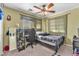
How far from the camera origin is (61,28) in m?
1.92

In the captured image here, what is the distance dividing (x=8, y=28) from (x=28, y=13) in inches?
15.4

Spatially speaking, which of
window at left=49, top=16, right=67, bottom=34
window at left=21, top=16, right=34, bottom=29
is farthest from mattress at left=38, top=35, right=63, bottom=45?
window at left=21, top=16, right=34, bottom=29

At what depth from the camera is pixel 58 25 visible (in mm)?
1928

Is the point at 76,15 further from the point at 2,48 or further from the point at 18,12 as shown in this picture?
the point at 2,48

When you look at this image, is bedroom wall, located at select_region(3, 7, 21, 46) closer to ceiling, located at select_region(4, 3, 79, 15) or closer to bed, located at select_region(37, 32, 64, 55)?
ceiling, located at select_region(4, 3, 79, 15)

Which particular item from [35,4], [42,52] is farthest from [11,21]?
[42,52]

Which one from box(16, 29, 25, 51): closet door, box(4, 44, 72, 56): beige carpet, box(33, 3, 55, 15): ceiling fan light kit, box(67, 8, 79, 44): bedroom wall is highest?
box(33, 3, 55, 15): ceiling fan light kit

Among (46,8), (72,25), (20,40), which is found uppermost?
(46,8)

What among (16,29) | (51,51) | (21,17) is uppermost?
(21,17)

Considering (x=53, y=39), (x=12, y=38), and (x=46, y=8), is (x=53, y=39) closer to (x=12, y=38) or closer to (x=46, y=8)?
Answer: (x=46, y=8)

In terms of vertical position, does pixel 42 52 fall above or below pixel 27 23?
below

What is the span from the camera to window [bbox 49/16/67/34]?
1.90m

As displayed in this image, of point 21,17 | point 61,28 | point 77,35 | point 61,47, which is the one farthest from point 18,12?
point 77,35

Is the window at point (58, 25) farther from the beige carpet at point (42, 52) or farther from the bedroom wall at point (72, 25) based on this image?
the beige carpet at point (42, 52)
